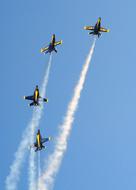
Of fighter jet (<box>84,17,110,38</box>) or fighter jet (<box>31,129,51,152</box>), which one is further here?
fighter jet (<box>84,17,110,38</box>)

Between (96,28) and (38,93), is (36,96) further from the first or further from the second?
(96,28)

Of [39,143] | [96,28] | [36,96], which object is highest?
[96,28]

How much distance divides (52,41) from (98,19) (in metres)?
17.5

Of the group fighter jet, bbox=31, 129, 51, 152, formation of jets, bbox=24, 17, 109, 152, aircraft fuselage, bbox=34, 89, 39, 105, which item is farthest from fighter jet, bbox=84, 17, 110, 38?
fighter jet, bbox=31, 129, 51, 152

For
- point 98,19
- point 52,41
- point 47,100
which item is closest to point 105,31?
point 98,19

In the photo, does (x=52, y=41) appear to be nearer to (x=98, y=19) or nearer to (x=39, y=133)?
(x=98, y=19)

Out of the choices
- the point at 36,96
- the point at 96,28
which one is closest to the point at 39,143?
the point at 36,96

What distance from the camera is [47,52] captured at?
196750mm

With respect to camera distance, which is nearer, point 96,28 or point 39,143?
point 39,143

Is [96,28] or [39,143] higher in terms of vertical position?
[96,28]

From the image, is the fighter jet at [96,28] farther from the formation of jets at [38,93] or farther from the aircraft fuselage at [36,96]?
the aircraft fuselage at [36,96]

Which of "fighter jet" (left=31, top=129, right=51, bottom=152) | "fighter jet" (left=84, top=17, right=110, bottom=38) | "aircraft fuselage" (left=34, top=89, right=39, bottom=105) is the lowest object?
"fighter jet" (left=31, top=129, right=51, bottom=152)

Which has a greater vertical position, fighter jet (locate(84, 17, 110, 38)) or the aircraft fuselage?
fighter jet (locate(84, 17, 110, 38))

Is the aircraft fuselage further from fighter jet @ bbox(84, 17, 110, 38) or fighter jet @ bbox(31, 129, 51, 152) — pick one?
fighter jet @ bbox(84, 17, 110, 38)
